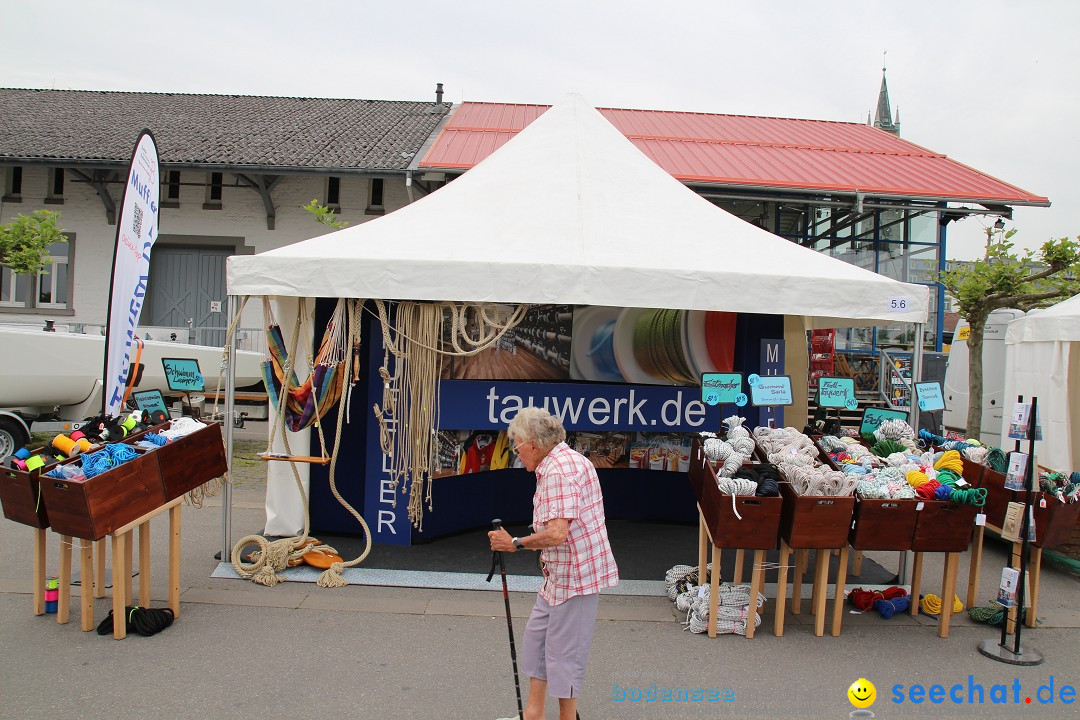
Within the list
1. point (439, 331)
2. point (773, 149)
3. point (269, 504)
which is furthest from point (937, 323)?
point (269, 504)

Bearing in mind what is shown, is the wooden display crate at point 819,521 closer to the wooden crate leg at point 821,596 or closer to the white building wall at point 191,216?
the wooden crate leg at point 821,596

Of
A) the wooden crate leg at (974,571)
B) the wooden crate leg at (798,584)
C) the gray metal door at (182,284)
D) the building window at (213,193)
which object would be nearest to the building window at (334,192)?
the building window at (213,193)

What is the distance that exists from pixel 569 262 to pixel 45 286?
15.7 meters

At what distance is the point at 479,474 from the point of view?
21.0 ft

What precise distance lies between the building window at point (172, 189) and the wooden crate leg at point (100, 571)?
13180 millimetres

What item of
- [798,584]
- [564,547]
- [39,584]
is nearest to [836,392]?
[798,584]

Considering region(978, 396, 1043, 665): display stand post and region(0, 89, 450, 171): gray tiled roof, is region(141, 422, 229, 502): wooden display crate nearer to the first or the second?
region(978, 396, 1043, 665): display stand post

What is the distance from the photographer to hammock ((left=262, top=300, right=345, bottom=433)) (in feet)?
17.3

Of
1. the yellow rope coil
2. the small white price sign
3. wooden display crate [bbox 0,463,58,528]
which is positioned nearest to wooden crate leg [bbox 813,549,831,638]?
the yellow rope coil

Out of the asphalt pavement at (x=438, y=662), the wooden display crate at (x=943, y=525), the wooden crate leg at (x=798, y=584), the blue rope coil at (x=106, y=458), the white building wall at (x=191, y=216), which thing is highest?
the white building wall at (x=191, y=216)

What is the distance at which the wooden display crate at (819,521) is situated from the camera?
435 centimetres

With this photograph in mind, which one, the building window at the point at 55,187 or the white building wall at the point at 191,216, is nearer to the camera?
the white building wall at the point at 191,216

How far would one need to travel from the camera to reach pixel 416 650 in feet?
13.8

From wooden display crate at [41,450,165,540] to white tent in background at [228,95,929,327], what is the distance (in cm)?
135
